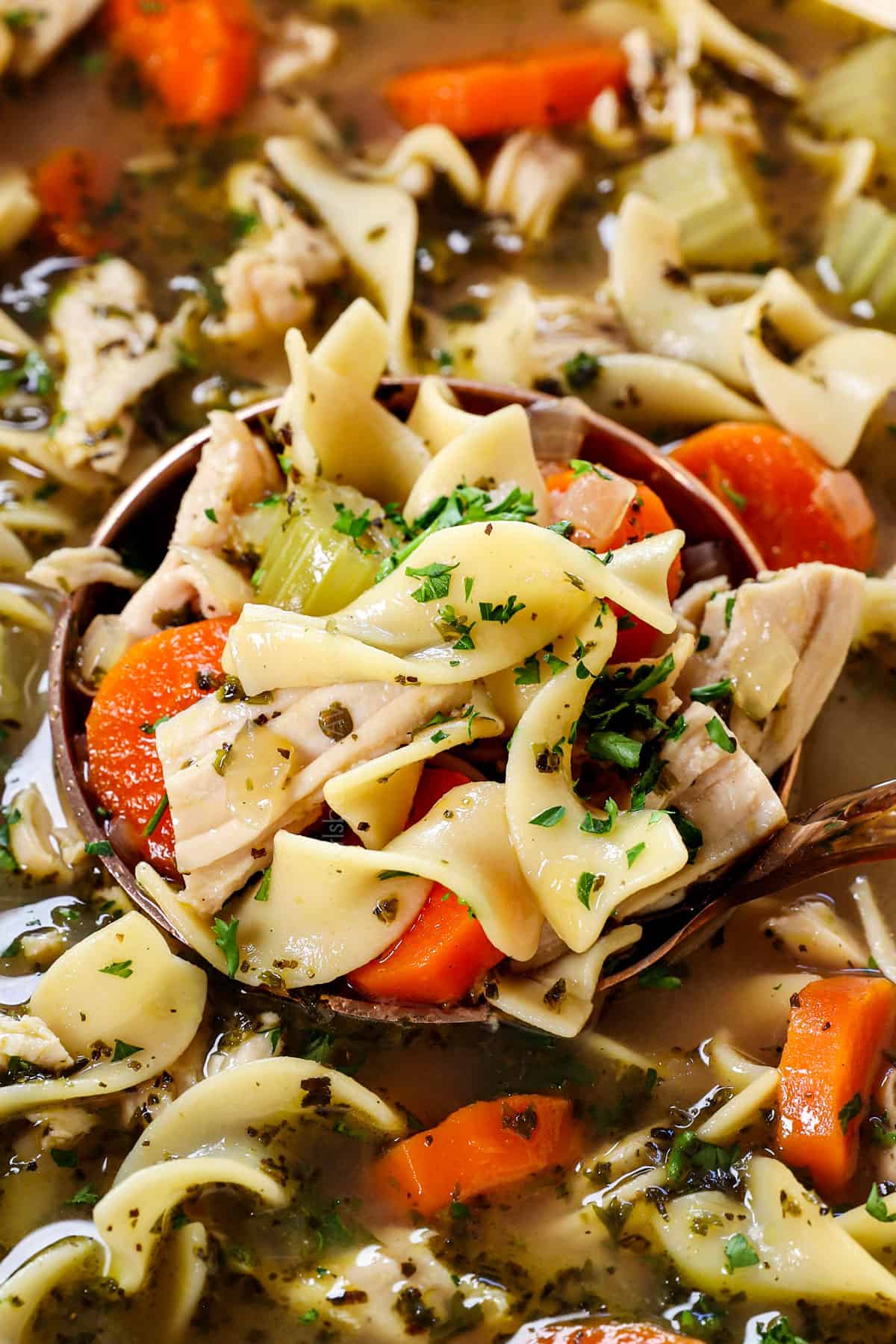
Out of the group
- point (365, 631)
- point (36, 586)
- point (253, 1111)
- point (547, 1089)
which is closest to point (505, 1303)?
point (547, 1089)

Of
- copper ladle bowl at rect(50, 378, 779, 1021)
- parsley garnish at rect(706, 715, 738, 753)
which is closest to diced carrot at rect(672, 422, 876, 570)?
copper ladle bowl at rect(50, 378, 779, 1021)

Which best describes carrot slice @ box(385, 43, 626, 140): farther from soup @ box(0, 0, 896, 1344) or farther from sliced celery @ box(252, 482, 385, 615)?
sliced celery @ box(252, 482, 385, 615)

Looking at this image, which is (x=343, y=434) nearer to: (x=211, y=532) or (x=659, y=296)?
(x=211, y=532)

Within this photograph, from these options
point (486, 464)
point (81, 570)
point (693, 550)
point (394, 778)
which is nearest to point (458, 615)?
point (394, 778)

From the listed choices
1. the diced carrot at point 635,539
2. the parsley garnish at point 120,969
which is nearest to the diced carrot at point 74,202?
the diced carrot at point 635,539

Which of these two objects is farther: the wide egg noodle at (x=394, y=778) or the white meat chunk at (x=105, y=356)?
the white meat chunk at (x=105, y=356)

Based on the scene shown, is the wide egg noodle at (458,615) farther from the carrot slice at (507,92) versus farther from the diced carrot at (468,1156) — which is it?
the carrot slice at (507,92)

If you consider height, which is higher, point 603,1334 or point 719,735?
point 719,735
